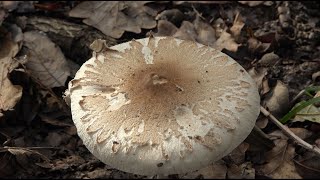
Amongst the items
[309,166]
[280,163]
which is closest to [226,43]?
[280,163]

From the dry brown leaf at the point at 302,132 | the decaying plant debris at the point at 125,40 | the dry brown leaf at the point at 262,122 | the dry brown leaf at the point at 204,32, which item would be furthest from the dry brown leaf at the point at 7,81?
the dry brown leaf at the point at 302,132

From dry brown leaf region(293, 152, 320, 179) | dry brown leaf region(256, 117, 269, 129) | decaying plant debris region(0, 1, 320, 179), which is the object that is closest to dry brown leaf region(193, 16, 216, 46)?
decaying plant debris region(0, 1, 320, 179)

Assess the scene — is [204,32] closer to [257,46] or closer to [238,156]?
[257,46]

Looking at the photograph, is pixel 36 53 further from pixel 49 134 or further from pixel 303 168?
pixel 303 168

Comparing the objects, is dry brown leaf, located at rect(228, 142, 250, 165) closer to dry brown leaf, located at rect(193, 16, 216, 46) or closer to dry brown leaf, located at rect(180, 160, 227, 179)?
dry brown leaf, located at rect(180, 160, 227, 179)

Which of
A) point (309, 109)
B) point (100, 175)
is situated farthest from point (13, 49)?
point (309, 109)
